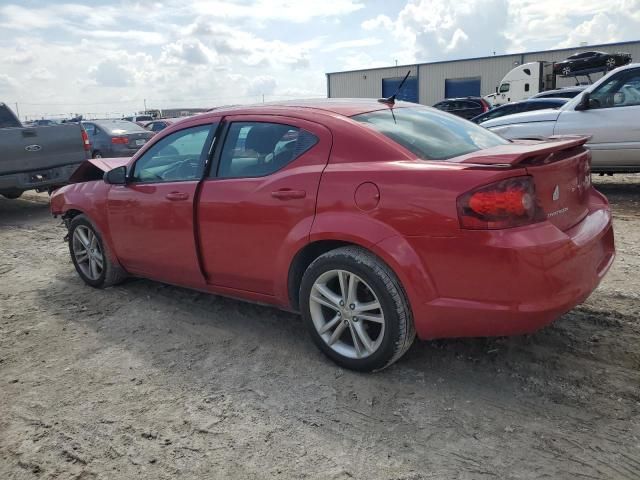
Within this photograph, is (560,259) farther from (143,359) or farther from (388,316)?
(143,359)

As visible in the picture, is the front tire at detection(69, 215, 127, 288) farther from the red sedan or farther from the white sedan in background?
the white sedan in background

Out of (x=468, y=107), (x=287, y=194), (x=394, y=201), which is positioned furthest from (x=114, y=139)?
(x=468, y=107)

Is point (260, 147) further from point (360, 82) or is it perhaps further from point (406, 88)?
point (360, 82)

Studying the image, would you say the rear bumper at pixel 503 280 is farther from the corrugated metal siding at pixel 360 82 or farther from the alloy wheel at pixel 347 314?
the corrugated metal siding at pixel 360 82

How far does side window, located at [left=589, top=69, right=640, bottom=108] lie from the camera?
23.7 feet

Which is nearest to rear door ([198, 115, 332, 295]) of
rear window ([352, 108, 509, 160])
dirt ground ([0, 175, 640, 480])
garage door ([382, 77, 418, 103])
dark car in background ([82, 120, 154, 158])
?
rear window ([352, 108, 509, 160])

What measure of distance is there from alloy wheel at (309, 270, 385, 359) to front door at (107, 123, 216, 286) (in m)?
1.09

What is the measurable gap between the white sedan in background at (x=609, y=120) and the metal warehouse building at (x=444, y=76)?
3073 cm

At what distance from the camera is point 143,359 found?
3.45 metres

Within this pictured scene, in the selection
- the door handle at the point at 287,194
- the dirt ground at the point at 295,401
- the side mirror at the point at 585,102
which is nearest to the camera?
the dirt ground at the point at 295,401

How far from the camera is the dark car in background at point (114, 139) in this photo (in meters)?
14.4

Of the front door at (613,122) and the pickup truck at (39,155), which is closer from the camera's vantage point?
the front door at (613,122)

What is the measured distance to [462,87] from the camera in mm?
39500

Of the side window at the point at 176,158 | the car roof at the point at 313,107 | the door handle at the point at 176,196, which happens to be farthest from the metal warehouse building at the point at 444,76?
A: the door handle at the point at 176,196
